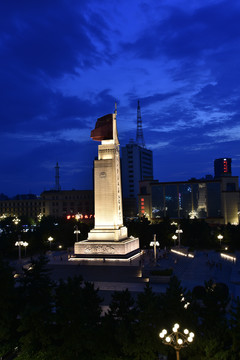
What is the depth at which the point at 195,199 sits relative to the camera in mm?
79812

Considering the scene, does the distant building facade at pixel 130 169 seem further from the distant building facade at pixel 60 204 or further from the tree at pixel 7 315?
the tree at pixel 7 315

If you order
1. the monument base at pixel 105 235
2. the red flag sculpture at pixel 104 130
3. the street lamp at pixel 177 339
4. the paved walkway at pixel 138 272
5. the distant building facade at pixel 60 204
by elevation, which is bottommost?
the paved walkway at pixel 138 272

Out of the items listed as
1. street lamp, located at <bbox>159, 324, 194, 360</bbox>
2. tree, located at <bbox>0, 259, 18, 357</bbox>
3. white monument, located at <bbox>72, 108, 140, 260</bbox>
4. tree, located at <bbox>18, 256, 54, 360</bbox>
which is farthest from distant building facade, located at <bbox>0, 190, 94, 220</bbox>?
street lamp, located at <bbox>159, 324, 194, 360</bbox>

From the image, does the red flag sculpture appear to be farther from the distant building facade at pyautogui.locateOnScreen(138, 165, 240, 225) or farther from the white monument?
the distant building facade at pyautogui.locateOnScreen(138, 165, 240, 225)

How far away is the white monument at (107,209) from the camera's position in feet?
115

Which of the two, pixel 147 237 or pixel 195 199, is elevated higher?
pixel 195 199

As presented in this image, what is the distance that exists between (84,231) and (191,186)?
3814 centimetres

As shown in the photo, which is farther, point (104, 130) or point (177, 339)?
point (104, 130)

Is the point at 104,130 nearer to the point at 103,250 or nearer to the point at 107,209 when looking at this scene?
the point at 107,209

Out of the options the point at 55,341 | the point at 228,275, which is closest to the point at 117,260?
the point at 228,275

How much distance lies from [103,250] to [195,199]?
4924 centimetres

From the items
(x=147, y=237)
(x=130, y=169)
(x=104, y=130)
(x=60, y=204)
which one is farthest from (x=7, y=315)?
(x=130, y=169)

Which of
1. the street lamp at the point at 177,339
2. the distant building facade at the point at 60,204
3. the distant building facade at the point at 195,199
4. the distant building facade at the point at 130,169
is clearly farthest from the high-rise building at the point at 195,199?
the street lamp at the point at 177,339

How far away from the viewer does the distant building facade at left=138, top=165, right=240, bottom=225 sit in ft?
250
